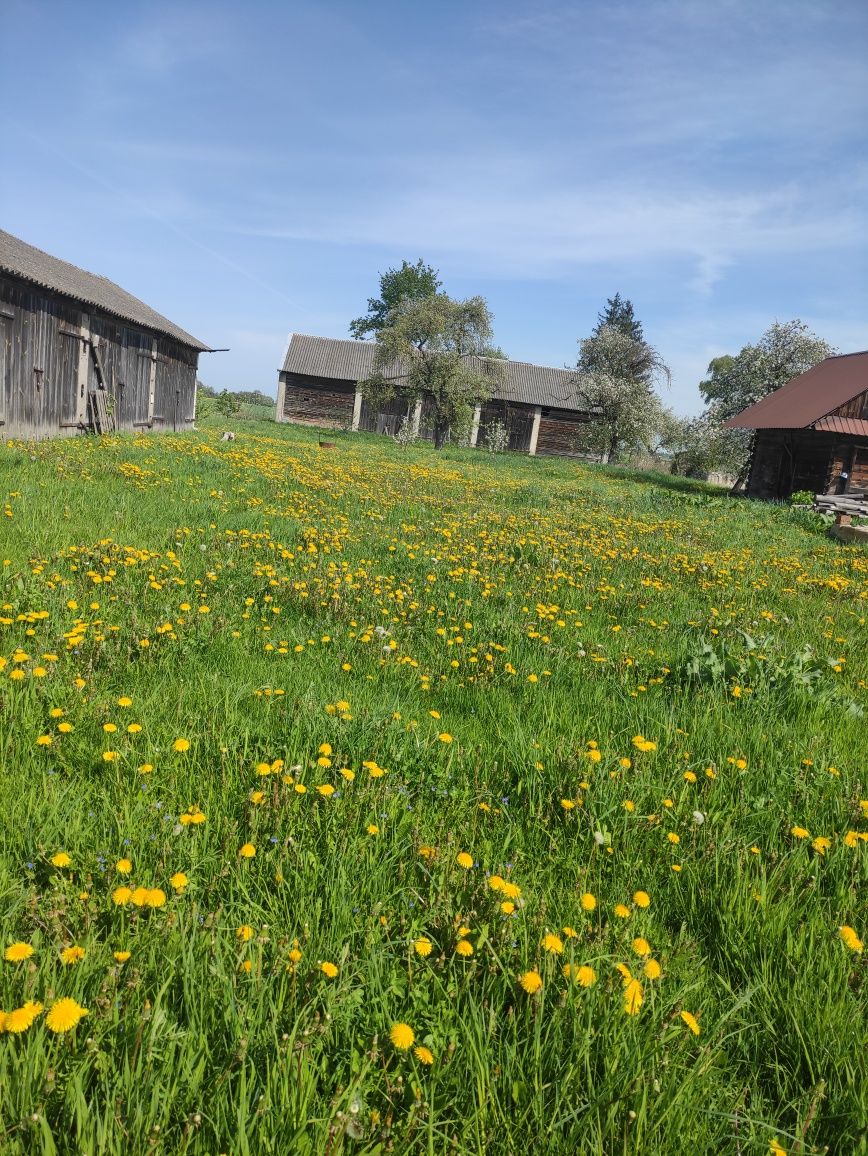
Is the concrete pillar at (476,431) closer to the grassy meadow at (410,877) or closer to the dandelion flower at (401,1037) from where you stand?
the grassy meadow at (410,877)

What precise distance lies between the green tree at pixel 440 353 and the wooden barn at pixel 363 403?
8523mm

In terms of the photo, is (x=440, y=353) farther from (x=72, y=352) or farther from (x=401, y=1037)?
(x=401, y=1037)

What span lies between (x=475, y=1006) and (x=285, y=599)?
13.0 feet

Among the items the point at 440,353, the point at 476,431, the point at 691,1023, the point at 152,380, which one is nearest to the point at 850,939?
the point at 691,1023

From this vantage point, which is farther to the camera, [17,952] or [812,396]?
[812,396]

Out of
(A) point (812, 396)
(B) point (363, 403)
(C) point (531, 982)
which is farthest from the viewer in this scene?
(B) point (363, 403)

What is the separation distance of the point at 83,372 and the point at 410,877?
59.8 ft

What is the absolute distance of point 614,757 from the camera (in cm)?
316

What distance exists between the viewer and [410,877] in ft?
7.51

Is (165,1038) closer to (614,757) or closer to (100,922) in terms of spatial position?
(100,922)

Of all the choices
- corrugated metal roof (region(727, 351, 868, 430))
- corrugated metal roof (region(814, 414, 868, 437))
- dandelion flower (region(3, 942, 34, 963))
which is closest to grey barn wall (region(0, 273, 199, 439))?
dandelion flower (region(3, 942, 34, 963))

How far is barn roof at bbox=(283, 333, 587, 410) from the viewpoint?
143ft

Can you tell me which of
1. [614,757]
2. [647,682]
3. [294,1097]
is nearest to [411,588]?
[647,682]

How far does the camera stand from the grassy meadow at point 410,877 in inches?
59.9
